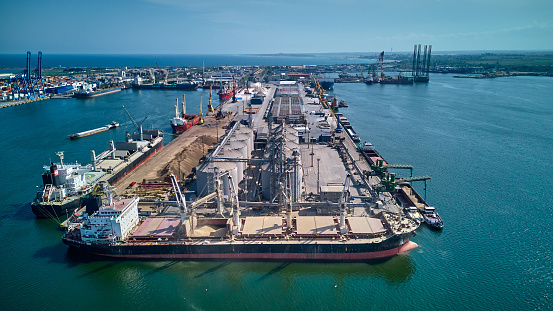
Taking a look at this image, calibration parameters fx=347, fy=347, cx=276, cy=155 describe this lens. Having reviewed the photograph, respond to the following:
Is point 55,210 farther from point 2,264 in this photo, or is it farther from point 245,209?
point 245,209

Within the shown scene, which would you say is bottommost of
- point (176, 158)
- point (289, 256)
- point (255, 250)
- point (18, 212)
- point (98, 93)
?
point (289, 256)

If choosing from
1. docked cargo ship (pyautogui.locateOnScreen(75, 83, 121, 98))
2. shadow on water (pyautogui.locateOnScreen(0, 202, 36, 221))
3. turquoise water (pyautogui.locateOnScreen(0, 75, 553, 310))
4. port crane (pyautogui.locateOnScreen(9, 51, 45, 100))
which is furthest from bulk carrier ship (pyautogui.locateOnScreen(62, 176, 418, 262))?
port crane (pyautogui.locateOnScreen(9, 51, 45, 100))

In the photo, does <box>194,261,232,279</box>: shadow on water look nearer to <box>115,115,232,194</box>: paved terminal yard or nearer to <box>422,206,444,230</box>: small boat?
→ <box>115,115,232,194</box>: paved terminal yard

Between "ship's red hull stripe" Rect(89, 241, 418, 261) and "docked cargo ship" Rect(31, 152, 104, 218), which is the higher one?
"docked cargo ship" Rect(31, 152, 104, 218)

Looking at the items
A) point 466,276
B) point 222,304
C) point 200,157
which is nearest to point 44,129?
point 200,157

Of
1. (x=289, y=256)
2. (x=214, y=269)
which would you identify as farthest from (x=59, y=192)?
(x=289, y=256)

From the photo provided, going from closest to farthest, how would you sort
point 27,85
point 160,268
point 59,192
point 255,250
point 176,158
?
point 255,250 < point 160,268 < point 59,192 < point 176,158 < point 27,85

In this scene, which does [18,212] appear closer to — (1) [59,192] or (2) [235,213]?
(1) [59,192]
